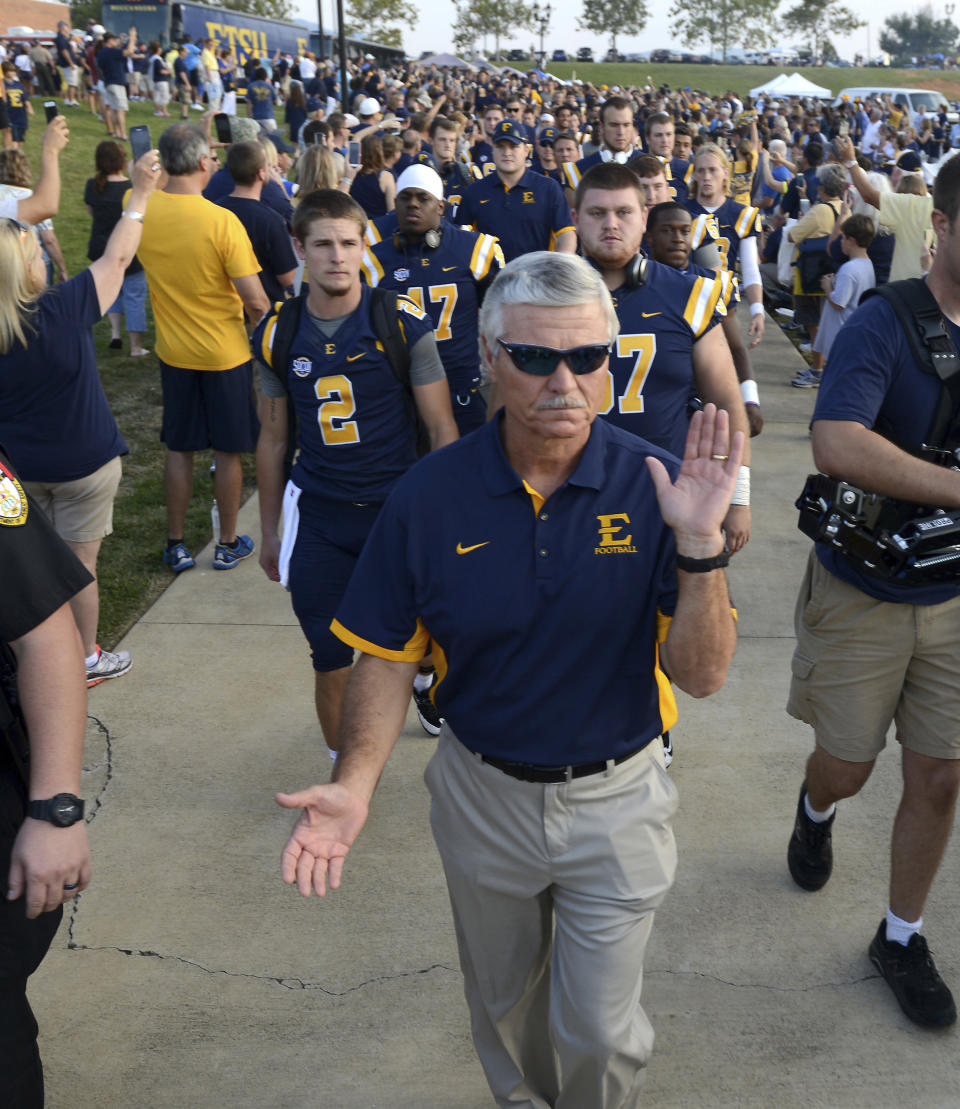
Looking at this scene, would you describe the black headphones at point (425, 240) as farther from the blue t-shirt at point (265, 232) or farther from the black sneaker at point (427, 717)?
the black sneaker at point (427, 717)

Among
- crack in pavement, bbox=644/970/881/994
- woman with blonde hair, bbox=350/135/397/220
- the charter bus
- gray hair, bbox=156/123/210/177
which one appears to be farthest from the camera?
the charter bus

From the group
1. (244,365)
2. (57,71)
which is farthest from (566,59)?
(244,365)

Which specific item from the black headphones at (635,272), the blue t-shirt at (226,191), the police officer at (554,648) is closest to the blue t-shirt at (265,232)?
the blue t-shirt at (226,191)

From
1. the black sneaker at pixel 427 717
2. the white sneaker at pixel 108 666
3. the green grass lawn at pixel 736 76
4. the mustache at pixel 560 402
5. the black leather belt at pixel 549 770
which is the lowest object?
the green grass lawn at pixel 736 76

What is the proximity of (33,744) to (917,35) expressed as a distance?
6575 inches

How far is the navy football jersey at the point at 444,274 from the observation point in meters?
5.71

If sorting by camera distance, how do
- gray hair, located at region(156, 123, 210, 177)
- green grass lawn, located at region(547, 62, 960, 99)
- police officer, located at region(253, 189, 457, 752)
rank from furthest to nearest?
green grass lawn, located at region(547, 62, 960, 99)
gray hair, located at region(156, 123, 210, 177)
police officer, located at region(253, 189, 457, 752)

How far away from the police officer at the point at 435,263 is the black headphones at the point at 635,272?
1.61m

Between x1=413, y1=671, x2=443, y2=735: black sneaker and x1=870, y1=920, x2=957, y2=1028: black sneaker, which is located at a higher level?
x1=870, y1=920, x2=957, y2=1028: black sneaker

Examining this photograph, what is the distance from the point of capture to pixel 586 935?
7.84 ft

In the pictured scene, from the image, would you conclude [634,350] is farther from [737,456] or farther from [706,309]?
[737,456]

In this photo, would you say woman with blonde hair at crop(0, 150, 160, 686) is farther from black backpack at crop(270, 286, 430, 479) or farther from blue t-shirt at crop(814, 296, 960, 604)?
blue t-shirt at crop(814, 296, 960, 604)

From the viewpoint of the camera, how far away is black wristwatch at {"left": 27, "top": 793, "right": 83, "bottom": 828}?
7.51 ft

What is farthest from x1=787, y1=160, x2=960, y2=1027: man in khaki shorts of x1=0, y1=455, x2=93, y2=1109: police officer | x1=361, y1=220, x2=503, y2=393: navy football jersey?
x1=361, y1=220, x2=503, y2=393: navy football jersey
